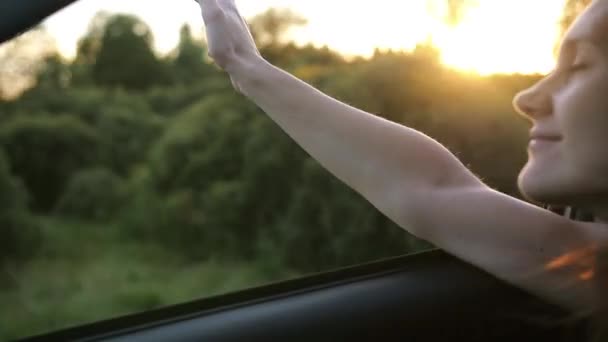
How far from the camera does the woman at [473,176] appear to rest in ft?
5.02

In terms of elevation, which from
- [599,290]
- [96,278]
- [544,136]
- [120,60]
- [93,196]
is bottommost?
[96,278]

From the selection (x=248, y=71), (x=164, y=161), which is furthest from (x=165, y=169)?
(x=248, y=71)

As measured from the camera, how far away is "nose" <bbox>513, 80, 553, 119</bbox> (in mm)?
1598

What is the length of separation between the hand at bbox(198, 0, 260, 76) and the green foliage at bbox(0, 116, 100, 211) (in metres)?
1.91

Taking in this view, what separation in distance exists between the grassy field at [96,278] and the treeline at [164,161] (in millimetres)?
75

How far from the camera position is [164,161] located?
3350 mm

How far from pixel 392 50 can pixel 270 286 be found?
996mm

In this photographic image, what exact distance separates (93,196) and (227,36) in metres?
1.89

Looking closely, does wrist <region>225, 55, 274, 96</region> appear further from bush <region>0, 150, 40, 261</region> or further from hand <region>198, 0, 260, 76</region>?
bush <region>0, 150, 40, 261</region>

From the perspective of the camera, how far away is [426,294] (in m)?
1.99

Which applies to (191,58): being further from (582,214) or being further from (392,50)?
(582,214)

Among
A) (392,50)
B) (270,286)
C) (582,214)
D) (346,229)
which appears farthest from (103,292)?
(582,214)

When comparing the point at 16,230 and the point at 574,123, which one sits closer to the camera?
the point at 574,123

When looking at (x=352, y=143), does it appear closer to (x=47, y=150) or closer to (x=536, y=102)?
(x=536, y=102)
